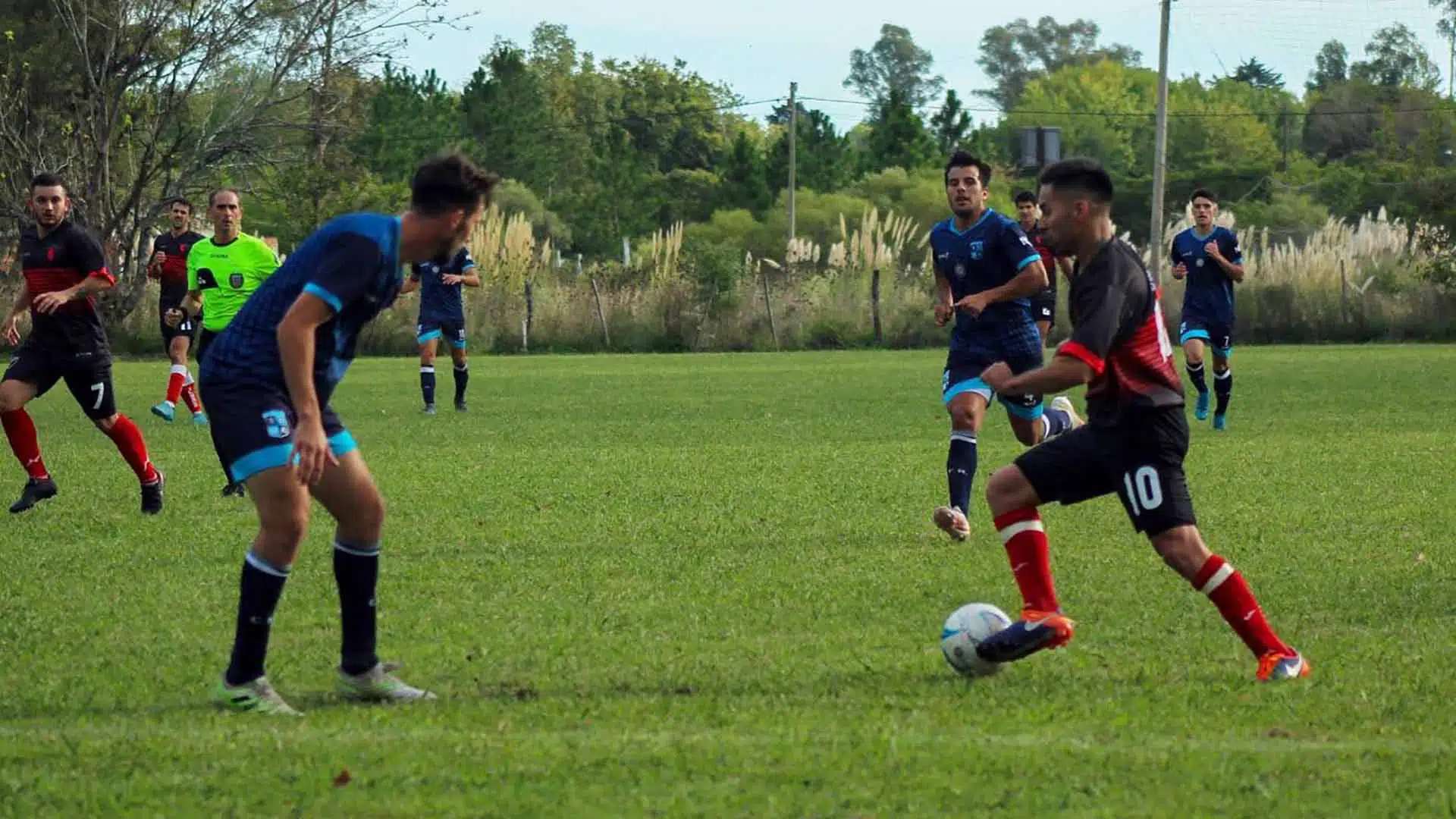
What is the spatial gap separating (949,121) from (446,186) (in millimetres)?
79894

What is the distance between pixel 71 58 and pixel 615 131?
36.6m

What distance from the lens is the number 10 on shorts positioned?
6305mm

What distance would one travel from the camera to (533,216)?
70.6 m

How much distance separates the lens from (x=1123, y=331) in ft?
20.8

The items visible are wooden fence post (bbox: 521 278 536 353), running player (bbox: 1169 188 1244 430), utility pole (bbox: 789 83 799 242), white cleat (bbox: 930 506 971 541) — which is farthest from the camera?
utility pole (bbox: 789 83 799 242)

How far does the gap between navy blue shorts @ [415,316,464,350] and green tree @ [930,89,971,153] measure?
213 feet

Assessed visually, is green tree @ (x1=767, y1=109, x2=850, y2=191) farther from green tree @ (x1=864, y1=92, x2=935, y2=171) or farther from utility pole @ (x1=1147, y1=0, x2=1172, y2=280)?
utility pole @ (x1=1147, y1=0, x2=1172, y2=280)

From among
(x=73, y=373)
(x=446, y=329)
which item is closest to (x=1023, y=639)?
(x=73, y=373)

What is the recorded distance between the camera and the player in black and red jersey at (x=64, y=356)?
11.3 metres

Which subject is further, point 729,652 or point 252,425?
point 729,652

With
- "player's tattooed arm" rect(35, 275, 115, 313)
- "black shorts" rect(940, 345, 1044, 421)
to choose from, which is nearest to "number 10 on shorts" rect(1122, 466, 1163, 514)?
"black shorts" rect(940, 345, 1044, 421)

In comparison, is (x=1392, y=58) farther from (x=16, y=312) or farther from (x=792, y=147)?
(x=16, y=312)

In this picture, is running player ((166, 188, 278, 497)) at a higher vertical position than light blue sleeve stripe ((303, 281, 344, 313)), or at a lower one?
lower

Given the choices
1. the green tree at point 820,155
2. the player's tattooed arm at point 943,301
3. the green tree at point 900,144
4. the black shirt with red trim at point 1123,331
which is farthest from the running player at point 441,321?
the green tree at point 900,144
